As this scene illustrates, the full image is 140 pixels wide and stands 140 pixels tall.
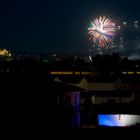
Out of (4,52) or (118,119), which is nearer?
(118,119)

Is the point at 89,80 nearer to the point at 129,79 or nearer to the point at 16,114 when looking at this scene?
the point at 129,79

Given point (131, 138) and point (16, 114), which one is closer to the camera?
point (131, 138)

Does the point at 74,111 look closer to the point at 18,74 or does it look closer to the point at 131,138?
the point at 18,74

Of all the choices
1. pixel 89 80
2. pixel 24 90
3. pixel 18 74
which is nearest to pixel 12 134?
pixel 24 90

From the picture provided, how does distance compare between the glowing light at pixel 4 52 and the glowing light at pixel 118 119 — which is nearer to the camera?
the glowing light at pixel 118 119

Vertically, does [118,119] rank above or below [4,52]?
above

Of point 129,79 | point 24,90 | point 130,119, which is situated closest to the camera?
point 24,90

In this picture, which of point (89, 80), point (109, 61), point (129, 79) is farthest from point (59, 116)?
point (109, 61)

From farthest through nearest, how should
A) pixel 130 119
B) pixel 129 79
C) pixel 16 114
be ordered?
pixel 129 79
pixel 130 119
pixel 16 114

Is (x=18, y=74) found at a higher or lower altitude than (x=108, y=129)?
higher

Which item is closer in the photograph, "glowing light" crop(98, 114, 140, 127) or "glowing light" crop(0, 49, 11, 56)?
"glowing light" crop(98, 114, 140, 127)
